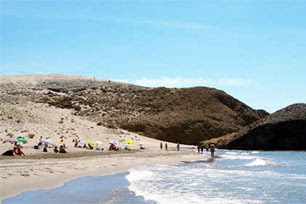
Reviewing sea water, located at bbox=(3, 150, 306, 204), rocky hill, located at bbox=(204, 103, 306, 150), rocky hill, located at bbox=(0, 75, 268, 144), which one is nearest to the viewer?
sea water, located at bbox=(3, 150, 306, 204)

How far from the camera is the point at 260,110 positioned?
11588cm

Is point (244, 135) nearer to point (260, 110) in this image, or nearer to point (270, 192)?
point (260, 110)

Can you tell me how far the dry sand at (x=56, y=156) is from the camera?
18.0 meters

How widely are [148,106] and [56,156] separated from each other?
70674 mm

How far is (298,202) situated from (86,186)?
9028 mm

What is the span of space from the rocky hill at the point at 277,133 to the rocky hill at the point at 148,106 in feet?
61.1

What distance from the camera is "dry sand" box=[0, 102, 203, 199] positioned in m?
18.0

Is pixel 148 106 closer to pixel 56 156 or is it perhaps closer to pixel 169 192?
pixel 56 156

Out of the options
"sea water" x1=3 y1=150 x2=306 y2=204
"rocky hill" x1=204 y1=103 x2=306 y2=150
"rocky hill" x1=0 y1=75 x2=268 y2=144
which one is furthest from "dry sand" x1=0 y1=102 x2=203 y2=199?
"rocky hill" x1=0 y1=75 x2=268 y2=144

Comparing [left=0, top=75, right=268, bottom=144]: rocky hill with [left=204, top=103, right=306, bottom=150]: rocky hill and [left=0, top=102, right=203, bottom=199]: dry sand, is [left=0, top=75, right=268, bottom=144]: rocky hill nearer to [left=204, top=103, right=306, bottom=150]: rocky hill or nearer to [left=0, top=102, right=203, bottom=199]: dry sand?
[left=204, top=103, right=306, bottom=150]: rocky hill

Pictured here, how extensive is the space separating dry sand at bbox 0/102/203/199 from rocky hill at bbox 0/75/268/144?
841 inches

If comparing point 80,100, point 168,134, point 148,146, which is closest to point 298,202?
point 148,146

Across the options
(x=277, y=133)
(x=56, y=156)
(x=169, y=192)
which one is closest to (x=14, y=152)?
(x=56, y=156)

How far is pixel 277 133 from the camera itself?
70562 mm
